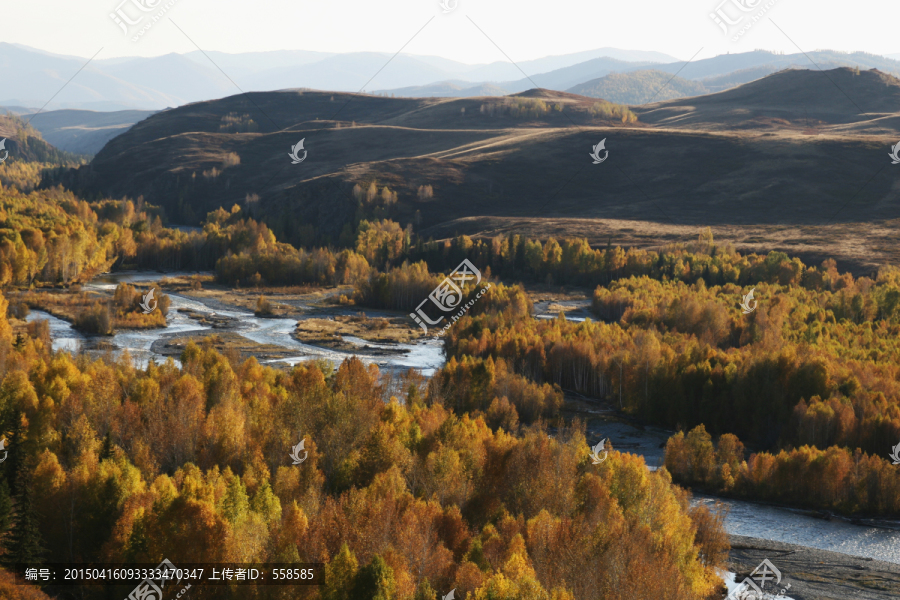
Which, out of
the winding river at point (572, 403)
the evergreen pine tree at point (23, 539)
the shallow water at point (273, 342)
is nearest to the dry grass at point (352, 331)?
the shallow water at point (273, 342)

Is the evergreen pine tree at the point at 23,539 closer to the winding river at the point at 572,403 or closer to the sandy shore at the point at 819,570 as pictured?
the sandy shore at the point at 819,570

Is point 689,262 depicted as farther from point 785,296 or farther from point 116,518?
point 116,518

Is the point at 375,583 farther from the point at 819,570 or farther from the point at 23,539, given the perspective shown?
the point at 819,570

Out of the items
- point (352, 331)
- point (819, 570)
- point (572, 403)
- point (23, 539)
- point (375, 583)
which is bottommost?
point (352, 331)

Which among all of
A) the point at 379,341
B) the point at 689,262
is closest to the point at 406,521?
the point at 379,341

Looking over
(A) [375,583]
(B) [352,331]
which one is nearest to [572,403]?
(B) [352,331]

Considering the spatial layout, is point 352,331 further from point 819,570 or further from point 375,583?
point 375,583

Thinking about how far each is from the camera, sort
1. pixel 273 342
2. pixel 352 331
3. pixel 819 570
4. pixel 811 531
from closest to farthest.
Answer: pixel 819 570 < pixel 811 531 < pixel 273 342 < pixel 352 331

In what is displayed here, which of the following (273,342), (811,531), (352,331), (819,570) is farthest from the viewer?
(352,331)

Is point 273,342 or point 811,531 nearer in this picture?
point 811,531

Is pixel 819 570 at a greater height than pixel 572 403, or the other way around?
pixel 819 570
